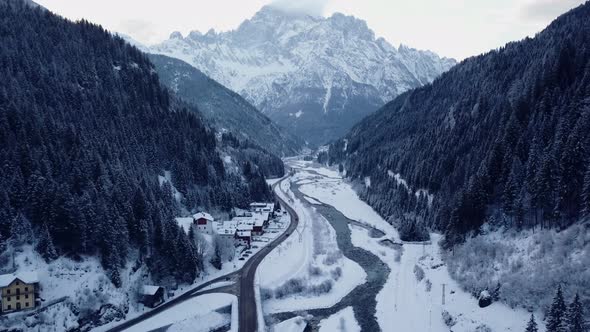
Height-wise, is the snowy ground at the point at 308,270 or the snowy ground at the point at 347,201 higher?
the snowy ground at the point at 347,201

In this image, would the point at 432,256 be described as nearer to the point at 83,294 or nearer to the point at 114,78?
the point at 83,294

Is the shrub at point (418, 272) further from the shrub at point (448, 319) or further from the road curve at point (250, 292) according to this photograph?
the road curve at point (250, 292)

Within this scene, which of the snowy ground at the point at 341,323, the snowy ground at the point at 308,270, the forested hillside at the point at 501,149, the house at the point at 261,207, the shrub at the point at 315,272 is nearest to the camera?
the snowy ground at the point at 341,323

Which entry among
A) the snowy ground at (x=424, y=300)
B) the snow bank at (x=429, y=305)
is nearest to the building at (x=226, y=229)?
the snowy ground at (x=424, y=300)

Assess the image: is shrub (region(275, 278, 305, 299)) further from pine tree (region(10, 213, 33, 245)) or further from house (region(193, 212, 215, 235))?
pine tree (region(10, 213, 33, 245))

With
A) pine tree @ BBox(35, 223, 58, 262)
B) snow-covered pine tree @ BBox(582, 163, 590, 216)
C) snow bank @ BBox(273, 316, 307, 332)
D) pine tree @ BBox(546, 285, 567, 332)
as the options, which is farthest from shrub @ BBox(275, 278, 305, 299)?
snow-covered pine tree @ BBox(582, 163, 590, 216)

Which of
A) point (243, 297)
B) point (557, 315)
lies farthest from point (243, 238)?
point (557, 315)
